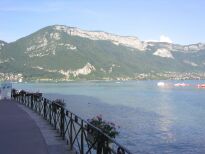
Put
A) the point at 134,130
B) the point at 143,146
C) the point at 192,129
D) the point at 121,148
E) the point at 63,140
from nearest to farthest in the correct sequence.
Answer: the point at 121,148
the point at 63,140
the point at 143,146
the point at 134,130
the point at 192,129

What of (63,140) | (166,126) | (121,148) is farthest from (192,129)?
(121,148)

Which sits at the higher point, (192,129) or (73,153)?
(73,153)

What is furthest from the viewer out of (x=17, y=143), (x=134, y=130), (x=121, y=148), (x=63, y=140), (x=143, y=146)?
(x=134, y=130)

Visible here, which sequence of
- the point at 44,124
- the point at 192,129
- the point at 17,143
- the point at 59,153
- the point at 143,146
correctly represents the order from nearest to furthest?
1. the point at 59,153
2. the point at 17,143
3. the point at 44,124
4. the point at 143,146
5. the point at 192,129

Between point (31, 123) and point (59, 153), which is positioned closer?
point (59, 153)

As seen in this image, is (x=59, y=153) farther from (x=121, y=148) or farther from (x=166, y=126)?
(x=166, y=126)

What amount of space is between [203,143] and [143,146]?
6043 millimetres

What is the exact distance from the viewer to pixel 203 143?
3588 cm

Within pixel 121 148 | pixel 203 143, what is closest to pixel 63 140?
pixel 121 148

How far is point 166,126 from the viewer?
51500 millimetres

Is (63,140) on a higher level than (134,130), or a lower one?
higher

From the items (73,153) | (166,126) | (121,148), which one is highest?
(121,148)

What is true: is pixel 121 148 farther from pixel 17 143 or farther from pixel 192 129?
pixel 192 129

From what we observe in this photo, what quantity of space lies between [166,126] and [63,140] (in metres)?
37.0
